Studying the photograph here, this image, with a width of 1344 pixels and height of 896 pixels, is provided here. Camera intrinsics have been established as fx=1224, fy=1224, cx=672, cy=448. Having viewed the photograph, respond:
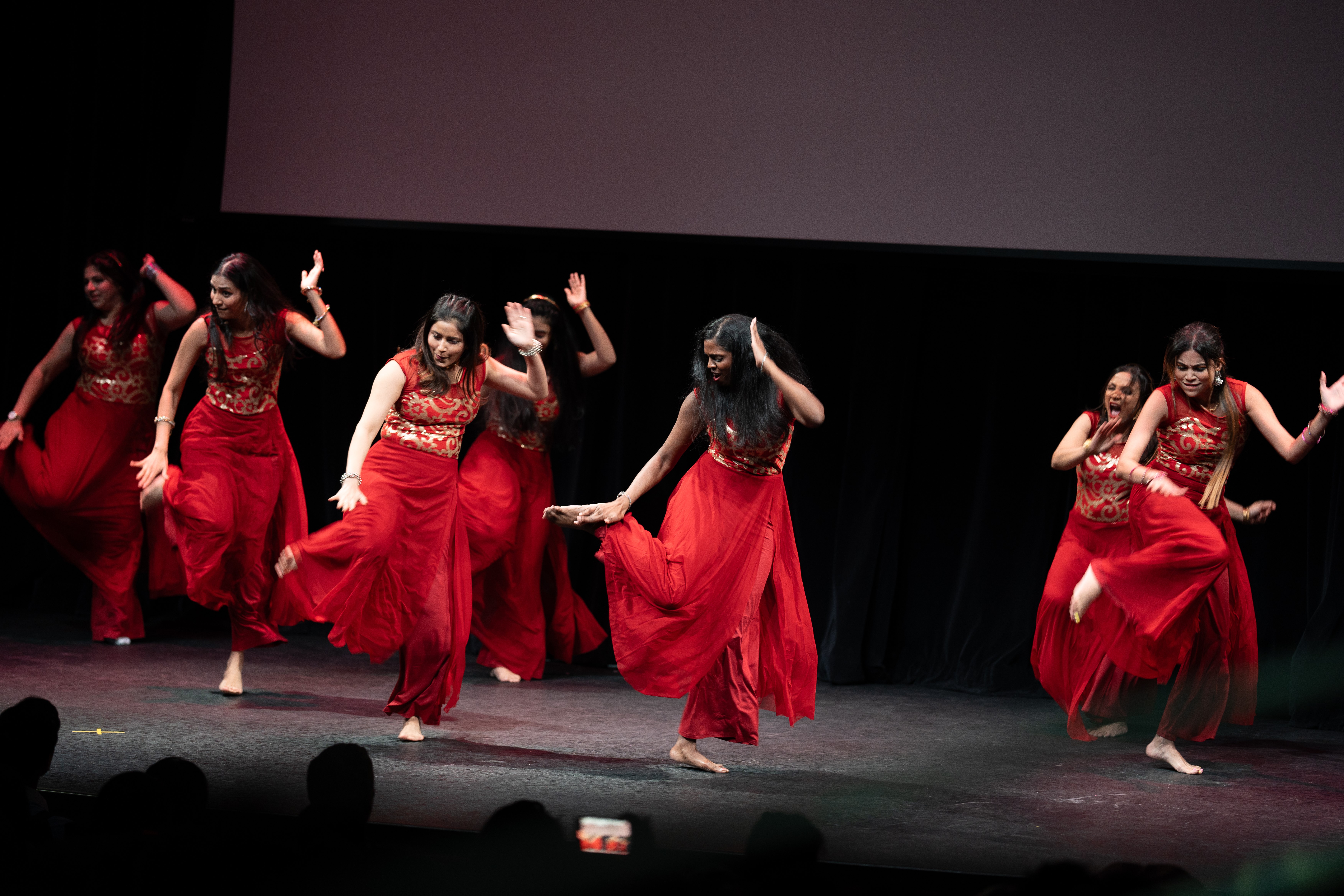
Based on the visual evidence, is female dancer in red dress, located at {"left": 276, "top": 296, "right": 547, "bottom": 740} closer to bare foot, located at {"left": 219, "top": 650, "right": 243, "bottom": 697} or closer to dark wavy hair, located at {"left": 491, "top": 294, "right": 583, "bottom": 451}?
bare foot, located at {"left": 219, "top": 650, "right": 243, "bottom": 697}

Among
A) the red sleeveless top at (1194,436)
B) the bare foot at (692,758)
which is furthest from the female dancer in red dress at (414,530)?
the red sleeveless top at (1194,436)

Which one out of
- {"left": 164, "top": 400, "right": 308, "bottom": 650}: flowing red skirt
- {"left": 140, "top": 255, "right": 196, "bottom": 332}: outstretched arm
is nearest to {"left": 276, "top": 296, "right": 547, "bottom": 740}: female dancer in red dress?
{"left": 164, "top": 400, "right": 308, "bottom": 650}: flowing red skirt

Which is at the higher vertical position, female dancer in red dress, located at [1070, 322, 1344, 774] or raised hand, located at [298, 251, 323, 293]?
raised hand, located at [298, 251, 323, 293]

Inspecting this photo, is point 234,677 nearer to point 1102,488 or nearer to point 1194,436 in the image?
point 1102,488

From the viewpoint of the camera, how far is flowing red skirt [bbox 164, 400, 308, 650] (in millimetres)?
4277

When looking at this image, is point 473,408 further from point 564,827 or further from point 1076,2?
point 1076,2

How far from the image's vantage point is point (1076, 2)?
4.81 m

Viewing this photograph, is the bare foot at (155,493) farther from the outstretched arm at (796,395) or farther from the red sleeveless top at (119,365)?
the outstretched arm at (796,395)

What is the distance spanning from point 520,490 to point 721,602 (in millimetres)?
1812

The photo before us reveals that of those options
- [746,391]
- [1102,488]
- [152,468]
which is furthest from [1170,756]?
[152,468]

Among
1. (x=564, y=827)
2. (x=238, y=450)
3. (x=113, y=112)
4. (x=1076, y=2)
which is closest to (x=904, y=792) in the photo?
(x=564, y=827)

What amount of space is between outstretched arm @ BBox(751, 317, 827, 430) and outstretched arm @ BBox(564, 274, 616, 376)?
1.42 metres

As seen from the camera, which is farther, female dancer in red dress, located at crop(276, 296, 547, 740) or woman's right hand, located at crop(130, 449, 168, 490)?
woman's right hand, located at crop(130, 449, 168, 490)

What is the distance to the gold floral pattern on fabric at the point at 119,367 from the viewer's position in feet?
17.4
